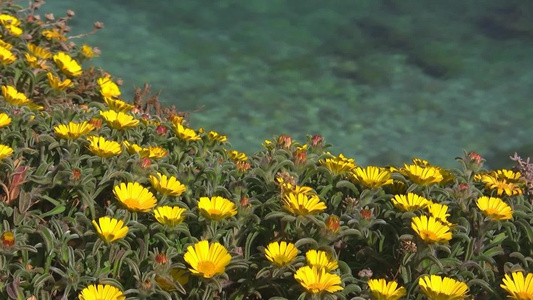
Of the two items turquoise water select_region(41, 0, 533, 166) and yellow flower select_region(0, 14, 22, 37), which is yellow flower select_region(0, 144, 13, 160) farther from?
turquoise water select_region(41, 0, 533, 166)

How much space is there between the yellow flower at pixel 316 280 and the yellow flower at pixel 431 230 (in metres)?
0.26

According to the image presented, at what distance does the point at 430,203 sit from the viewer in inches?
92.5

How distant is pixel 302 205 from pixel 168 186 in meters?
0.38

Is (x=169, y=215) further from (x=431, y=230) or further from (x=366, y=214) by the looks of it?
(x=431, y=230)

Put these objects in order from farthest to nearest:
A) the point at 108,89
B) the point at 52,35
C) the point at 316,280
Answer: the point at 52,35 → the point at 108,89 → the point at 316,280

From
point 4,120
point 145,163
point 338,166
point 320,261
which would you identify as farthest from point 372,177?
point 4,120

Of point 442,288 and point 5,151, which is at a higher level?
point 442,288

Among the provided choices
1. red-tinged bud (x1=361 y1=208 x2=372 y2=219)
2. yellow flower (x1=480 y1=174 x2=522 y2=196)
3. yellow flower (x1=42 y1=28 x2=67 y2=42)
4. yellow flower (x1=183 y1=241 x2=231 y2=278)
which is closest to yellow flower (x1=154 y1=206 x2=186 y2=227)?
yellow flower (x1=183 y1=241 x2=231 y2=278)

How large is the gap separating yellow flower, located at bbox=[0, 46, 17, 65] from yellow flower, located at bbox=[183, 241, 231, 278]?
1.52 metres

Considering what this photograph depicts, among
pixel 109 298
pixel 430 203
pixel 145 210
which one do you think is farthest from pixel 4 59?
pixel 430 203

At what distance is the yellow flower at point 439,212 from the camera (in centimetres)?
226

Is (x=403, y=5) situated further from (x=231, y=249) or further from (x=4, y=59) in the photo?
(x=231, y=249)

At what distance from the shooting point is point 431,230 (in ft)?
7.22

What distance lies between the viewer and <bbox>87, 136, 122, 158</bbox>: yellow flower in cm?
247
